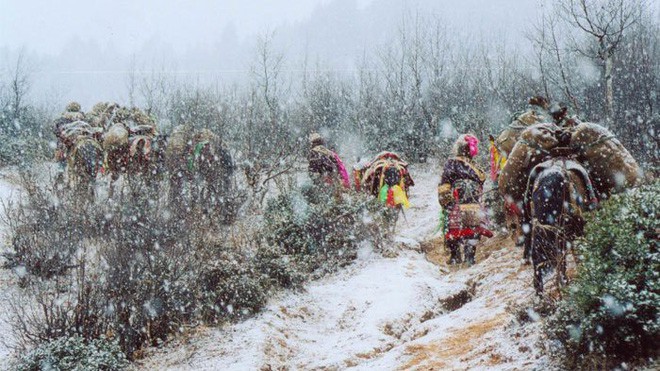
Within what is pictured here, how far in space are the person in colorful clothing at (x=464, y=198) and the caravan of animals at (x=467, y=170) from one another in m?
0.01

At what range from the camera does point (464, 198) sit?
765cm

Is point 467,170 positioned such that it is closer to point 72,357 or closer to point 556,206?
point 556,206

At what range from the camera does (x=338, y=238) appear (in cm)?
855

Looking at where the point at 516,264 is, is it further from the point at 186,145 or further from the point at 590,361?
the point at 186,145

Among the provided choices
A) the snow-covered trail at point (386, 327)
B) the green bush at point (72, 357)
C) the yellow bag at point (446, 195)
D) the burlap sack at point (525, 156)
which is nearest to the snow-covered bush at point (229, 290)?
the snow-covered trail at point (386, 327)

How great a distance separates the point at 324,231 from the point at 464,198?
2.27m

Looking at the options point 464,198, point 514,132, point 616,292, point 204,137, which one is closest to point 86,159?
point 204,137

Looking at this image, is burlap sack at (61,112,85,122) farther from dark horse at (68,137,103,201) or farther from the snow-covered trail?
the snow-covered trail

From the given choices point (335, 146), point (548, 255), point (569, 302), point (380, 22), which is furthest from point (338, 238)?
point (380, 22)

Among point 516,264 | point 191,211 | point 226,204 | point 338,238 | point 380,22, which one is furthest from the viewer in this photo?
point 380,22

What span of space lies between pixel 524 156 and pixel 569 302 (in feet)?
7.22

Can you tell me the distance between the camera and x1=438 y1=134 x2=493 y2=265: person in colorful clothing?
7.55m

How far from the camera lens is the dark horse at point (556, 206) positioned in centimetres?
426

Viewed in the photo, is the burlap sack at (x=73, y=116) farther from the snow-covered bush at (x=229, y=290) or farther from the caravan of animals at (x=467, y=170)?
the snow-covered bush at (x=229, y=290)
